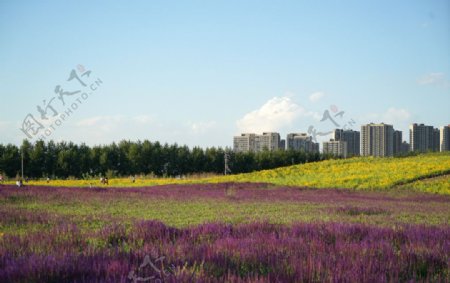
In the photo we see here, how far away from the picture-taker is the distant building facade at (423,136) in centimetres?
11769

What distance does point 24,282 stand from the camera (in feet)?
11.7

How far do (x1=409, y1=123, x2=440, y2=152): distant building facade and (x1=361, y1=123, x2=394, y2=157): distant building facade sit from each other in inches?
371

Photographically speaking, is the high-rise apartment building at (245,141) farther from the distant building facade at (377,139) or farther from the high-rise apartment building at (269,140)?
the distant building facade at (377,139)

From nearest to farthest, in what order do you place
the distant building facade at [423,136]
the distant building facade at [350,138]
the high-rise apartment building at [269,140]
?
1. the distant building facade at [423,136]
2. the distant building facade at [350,138]
3. the high-rise apartment building at [269,140]

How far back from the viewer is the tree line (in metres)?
64.8

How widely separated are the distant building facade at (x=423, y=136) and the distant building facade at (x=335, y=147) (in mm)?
17167

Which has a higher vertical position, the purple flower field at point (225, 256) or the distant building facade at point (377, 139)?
the distant building facade at point (377, 139)

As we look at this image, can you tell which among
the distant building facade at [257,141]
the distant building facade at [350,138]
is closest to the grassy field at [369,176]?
the distant building facade at [350,138]

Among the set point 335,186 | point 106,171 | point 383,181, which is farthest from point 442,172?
point 106,171

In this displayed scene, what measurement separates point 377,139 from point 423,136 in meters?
15.8

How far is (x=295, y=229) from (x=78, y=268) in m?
4.45

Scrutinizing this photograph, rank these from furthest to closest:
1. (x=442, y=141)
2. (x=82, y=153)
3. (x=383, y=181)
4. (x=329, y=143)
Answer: (x=329, y=143) < (x=442, y=141) < (x=82, y=153) < (x=383, y=181)

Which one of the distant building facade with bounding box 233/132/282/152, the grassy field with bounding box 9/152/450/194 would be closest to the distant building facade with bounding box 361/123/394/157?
the distant building facade with bounding box 233/132/282/152

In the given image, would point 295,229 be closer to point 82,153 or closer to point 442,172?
point 442,172
